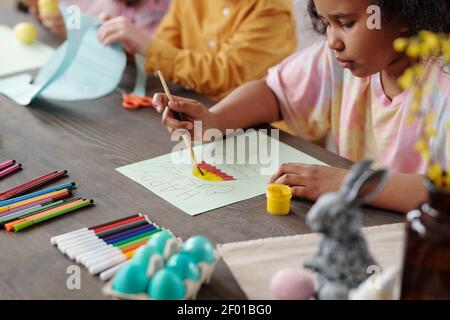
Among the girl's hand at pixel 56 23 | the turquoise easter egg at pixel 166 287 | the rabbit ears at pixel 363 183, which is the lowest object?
the turquoise easter egg at pixel 166 287

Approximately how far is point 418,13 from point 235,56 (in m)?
0.55

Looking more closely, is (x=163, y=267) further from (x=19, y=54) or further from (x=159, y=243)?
(x=19, y=54)

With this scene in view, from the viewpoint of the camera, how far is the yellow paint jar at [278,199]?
3.06 ft

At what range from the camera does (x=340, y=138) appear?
4.32ft

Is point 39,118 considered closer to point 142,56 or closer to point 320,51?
point 142,56

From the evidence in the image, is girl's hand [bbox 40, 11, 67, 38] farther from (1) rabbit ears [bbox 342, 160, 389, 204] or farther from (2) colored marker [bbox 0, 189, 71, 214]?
(1) rabbit ears [bbox 342, 160, 389, 204]

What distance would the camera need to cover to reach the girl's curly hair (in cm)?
105

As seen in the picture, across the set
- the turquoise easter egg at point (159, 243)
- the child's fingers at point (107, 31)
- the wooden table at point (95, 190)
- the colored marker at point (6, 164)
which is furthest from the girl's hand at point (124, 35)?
the turquoise easter egg at point (159, 243)

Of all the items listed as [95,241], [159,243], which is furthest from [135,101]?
[159,243]

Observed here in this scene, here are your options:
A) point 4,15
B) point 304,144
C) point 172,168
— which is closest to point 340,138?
point 304,144

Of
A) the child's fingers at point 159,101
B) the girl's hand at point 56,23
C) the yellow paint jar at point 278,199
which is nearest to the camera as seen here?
the yellow paint jar at point 278,199

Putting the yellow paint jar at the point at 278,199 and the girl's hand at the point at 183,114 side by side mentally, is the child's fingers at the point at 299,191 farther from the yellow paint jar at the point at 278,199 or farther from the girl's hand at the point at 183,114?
the girl's hand at the point at 183,114

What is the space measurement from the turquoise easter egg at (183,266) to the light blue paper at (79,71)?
75 centimetres

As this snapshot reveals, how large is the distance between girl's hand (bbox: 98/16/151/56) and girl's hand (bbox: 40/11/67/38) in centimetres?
28
